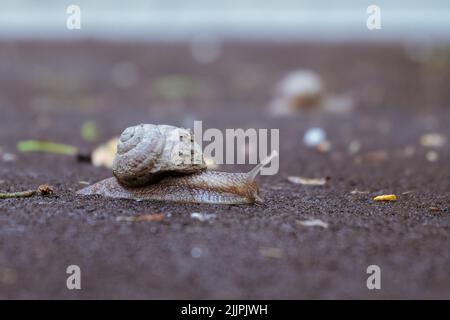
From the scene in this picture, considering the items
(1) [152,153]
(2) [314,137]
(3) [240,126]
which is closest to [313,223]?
(1) [152,153]

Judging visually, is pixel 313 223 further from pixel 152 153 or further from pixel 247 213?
pixel 152 153

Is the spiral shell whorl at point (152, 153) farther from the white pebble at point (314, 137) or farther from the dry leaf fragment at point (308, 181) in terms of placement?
the white pebble at point (314, 137)

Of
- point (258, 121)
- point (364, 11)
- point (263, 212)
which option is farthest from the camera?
point (364, 11)

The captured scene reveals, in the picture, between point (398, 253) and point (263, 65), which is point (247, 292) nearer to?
point (398, 253)

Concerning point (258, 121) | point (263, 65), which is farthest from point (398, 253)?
point (263, 65)

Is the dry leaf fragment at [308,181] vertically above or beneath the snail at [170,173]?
above

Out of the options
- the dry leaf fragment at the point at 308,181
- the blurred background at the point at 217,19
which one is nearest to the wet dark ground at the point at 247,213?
the dry leaf fragment at the point at 308,181
